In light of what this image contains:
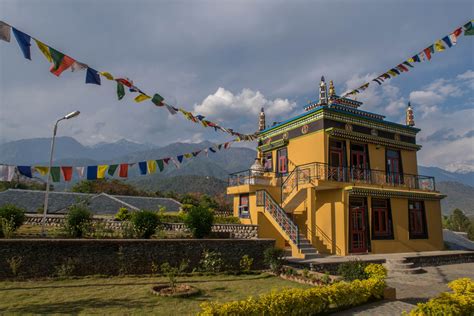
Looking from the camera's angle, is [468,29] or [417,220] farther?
[417,220]

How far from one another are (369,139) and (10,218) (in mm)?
17559

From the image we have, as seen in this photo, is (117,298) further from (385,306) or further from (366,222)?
→ (366,222)

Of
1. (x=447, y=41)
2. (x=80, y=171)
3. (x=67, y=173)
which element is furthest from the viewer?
(x=447, y=41)

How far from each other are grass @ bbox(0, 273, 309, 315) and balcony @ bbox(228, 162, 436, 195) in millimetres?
8031

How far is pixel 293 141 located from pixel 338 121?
2.85 m

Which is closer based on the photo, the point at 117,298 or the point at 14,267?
the point at 117,298

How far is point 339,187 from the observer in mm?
17203

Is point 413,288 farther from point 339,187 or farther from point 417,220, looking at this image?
point 417,220

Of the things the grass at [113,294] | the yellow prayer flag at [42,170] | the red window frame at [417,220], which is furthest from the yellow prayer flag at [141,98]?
the red window frame at [417,220]

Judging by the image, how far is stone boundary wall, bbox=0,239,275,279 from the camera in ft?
32.2

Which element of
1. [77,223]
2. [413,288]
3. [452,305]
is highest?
[77,223]

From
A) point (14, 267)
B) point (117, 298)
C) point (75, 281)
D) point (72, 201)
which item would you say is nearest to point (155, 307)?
point (117, 298)

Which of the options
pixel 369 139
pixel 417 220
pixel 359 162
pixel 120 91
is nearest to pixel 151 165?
pixel 120 91

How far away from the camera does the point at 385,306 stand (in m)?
8.48
